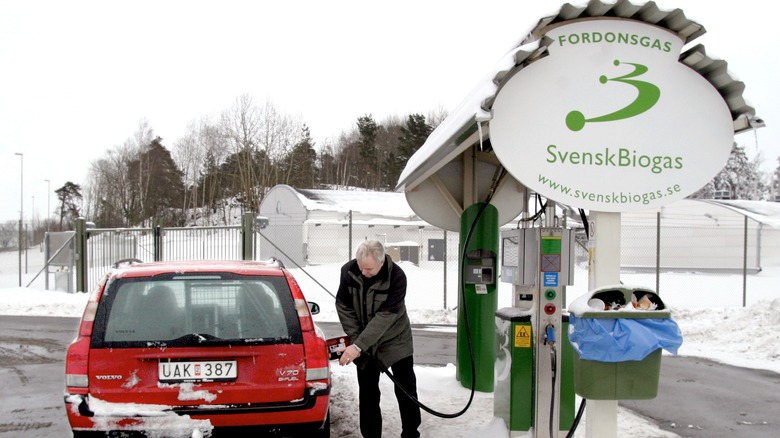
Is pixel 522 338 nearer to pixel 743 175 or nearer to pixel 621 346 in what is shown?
pixel 621 346

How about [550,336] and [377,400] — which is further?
[377,400]

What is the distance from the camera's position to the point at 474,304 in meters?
7.14

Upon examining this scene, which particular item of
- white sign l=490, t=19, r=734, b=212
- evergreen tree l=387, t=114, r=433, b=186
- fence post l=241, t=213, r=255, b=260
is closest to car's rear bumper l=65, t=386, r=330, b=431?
white sign l=490, t=19, r=734, b=212

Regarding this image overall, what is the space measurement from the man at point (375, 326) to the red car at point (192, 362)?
0.72 m

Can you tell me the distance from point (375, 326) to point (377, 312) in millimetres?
124

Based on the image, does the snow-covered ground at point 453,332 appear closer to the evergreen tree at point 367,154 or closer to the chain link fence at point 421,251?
the chain link fence at point 421,251

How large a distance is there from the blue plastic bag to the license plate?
2151 mm

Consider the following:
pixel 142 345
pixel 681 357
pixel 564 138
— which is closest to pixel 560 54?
pixel 564 138

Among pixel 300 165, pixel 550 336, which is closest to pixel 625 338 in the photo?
pixel 550 336

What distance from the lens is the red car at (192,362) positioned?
408 centimetres

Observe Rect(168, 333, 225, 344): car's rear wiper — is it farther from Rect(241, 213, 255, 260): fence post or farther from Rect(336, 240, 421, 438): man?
Rect(241, 213, 255, 260): fence post

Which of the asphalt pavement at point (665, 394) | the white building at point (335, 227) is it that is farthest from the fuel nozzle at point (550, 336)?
the white building at point (335, 227)

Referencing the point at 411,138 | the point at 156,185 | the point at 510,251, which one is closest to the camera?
the point at 510,251

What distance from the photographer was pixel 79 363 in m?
4.11
